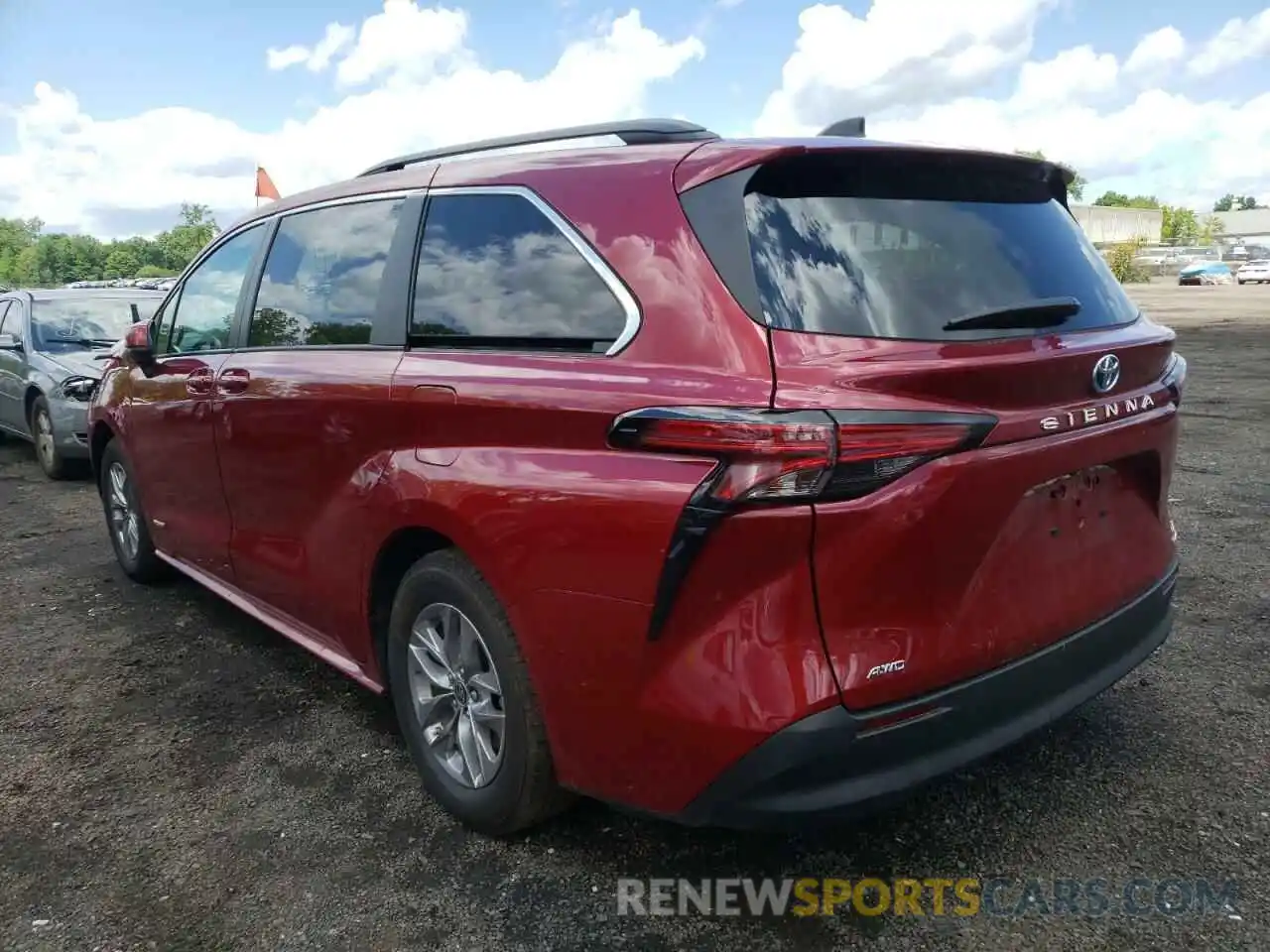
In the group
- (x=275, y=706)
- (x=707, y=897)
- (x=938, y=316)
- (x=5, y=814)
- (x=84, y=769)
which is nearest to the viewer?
(x=938, y=316)

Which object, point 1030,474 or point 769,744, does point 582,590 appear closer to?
point 769,744

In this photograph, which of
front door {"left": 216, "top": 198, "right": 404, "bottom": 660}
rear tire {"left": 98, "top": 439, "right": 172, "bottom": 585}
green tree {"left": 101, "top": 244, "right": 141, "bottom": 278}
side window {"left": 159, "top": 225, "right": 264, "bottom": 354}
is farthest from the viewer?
green tree {"left": 101, "top": 244, "right": 141, "bottom": 278}

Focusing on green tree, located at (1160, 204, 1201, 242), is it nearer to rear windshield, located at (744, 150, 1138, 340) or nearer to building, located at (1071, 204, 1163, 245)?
building, located at (1071, 204, 1163, 245)

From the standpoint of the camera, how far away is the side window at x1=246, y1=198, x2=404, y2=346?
317 centimetres

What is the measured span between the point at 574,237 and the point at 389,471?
34.0 inches

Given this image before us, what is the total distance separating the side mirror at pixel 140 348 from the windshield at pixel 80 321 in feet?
14.7

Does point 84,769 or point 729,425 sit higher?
point 729,425

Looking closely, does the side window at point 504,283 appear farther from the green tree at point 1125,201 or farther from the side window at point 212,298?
the green tree at point 1125,201

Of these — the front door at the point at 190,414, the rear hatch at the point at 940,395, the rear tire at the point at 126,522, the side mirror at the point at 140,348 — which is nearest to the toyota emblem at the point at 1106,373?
the rear hatch at the point at 940,395

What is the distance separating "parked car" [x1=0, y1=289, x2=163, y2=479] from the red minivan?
592 cm

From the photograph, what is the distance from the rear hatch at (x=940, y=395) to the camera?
203cm

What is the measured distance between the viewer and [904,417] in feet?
6.65

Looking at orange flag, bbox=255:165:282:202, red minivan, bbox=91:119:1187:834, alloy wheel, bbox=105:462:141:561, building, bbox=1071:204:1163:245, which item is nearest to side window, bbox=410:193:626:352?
red minivan, bbox=91:119:1187:834

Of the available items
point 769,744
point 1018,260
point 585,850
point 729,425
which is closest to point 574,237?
point 729,425
